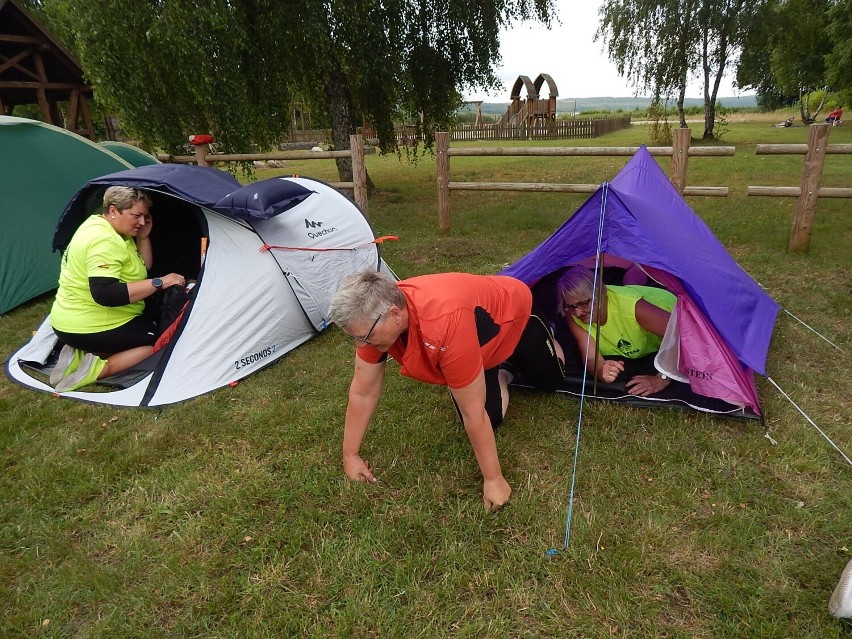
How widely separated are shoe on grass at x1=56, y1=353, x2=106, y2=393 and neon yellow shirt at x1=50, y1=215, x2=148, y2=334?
0.23m

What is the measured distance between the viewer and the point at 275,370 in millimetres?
3830

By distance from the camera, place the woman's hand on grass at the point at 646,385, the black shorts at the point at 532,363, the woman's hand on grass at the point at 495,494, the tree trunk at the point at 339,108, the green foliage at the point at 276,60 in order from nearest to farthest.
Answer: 1. the woman's hand on grass at the point at 495,494
2. the black shorts at the point at 532,363
3. the woman's hand on grass at the point at 646,385
4. the green foliage at the point at 276,60
5. the tree trunk at the point at 339,108

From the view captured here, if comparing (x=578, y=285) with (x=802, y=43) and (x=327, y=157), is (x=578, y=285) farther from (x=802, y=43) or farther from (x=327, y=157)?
(x=802, y=43)

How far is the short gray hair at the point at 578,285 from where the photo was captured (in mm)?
3152

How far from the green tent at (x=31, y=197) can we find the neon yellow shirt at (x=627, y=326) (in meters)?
5.35

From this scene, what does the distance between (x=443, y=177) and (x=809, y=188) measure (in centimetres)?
409

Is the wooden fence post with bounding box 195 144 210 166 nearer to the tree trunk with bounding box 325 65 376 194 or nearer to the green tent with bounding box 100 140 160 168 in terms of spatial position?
the green tent with bounding box 100 140 160 168

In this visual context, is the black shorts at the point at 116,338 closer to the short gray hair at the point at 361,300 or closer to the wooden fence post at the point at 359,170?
the short gray hair at the point at 361,300

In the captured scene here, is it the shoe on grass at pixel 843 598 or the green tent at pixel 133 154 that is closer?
the shoe on grass at pixel 843 598

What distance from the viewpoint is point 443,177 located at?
7012 mm

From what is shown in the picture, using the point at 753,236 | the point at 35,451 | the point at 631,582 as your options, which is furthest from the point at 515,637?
the point at 753,236

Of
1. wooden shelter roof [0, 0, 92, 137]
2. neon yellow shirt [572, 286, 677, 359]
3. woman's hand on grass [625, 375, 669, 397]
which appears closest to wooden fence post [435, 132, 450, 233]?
neon yellow shirt [572, 286, 677, 359]

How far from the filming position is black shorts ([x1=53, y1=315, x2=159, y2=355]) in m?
3.57

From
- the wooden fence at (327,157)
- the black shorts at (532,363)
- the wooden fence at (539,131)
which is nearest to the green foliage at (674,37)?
the wooden fence at (539,131)
